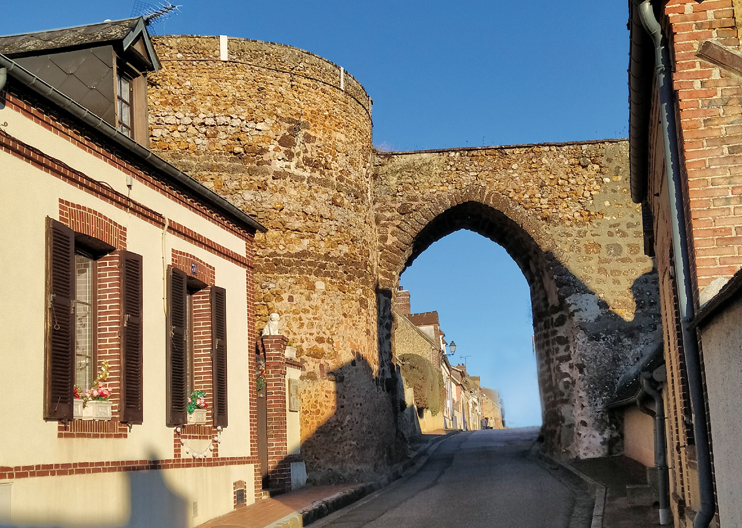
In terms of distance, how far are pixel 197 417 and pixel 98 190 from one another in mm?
3522

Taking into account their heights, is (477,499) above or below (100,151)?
below

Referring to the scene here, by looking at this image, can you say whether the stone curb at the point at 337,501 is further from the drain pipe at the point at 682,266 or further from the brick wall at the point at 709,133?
the brick wall at the point at 709,133

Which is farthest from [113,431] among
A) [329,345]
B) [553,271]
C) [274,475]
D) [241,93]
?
[553,271]

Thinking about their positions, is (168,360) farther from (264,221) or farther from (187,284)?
(264,221)

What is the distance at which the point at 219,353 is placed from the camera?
12477 mm

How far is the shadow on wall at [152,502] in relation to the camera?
966 cm

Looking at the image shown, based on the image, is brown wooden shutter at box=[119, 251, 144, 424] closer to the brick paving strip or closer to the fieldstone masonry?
the brick paving strip

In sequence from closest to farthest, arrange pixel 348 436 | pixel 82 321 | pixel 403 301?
pixel 82 321 → pixel 348 436 → pixel 403 301

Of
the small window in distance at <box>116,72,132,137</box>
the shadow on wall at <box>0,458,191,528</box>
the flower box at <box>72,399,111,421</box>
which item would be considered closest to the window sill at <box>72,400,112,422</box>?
the flower box at <box>72,399,111,421</box>

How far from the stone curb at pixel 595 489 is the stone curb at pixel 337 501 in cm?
318

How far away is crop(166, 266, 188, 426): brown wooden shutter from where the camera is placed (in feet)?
35.7

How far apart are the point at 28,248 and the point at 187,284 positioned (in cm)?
397

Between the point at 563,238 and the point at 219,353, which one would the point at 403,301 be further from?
the point at 219,353

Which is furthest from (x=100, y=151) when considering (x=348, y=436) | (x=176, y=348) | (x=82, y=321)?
(x=348, y=436)
